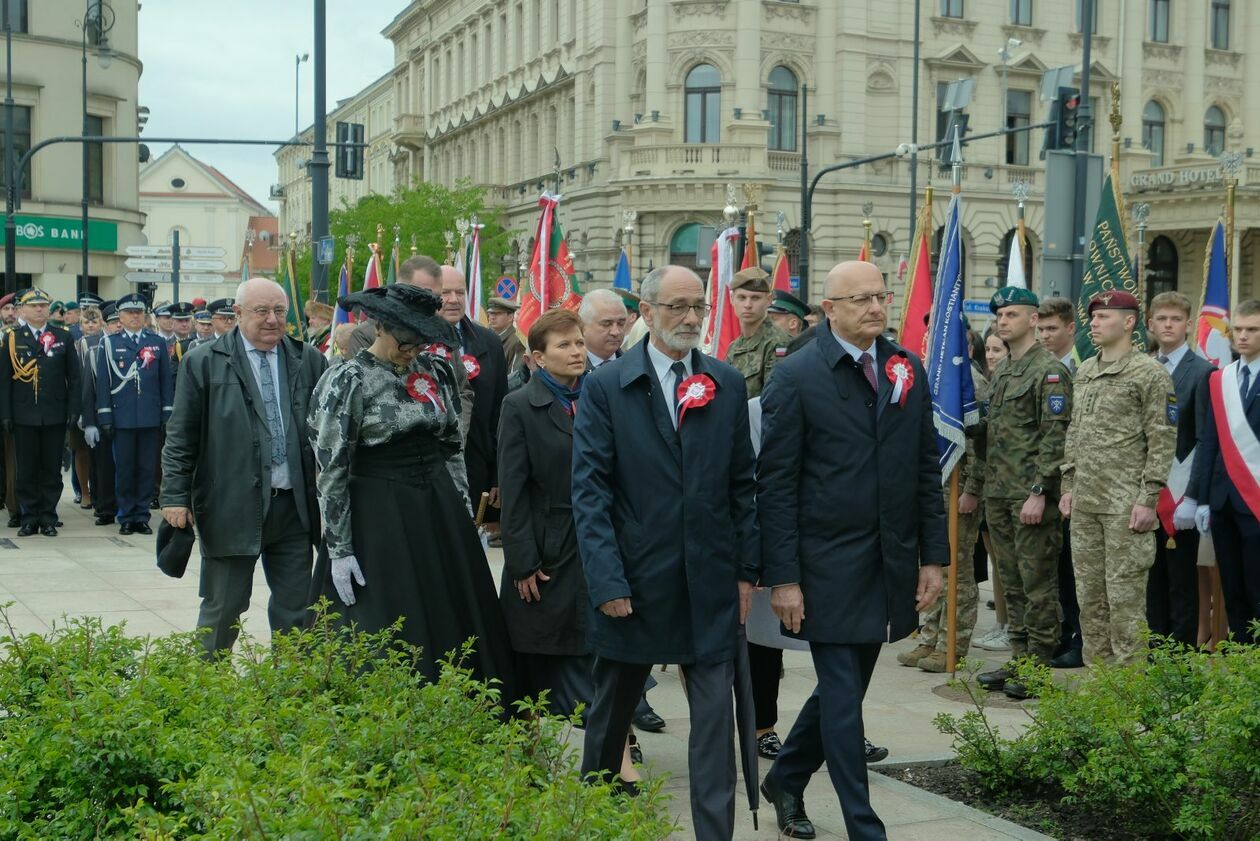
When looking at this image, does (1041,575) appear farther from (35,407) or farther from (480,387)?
(35,407)

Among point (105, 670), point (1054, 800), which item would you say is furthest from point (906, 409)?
point (105, 670)

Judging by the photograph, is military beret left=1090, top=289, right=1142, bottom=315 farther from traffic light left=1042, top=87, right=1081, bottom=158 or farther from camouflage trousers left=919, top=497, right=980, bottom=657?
traffic light left=1042, top=87, right=1081, bottom=158

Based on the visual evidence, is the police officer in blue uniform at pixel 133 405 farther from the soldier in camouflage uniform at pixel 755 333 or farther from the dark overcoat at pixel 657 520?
the dark overcoat at pixel 657 520

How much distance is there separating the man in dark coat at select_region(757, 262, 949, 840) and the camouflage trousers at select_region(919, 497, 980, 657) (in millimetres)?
3559

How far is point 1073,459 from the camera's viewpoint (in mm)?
8414

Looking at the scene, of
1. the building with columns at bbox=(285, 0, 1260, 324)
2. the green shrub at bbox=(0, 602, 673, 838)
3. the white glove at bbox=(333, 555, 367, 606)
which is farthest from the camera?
the building with columns at bbox=(285, 0, 1260, 324)

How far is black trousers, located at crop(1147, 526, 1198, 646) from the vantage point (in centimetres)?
938

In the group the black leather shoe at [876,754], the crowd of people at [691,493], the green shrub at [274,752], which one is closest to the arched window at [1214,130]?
the crowd of people at [691,493]

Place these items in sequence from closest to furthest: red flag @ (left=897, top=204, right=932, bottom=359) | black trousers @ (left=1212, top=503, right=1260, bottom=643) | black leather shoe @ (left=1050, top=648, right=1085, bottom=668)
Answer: black trousers @ (left=1212, top=503, right=1260, bottom=643), black leather shoe @ (left=1050, top=648, right=1085, bottom=668), red flag @ (left=897, top=204, right=932, bottom=359)

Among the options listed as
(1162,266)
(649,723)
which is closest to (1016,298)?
(649,723)

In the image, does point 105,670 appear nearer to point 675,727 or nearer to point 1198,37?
A: point 675,727

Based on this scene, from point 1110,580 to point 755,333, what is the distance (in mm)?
2638

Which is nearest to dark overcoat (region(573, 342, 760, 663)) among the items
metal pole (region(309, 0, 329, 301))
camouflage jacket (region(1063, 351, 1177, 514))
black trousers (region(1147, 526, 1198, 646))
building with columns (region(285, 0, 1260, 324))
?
camouflage jacket (region(1063, 351, 1177, 514))

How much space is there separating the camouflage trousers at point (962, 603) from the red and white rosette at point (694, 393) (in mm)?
4098
